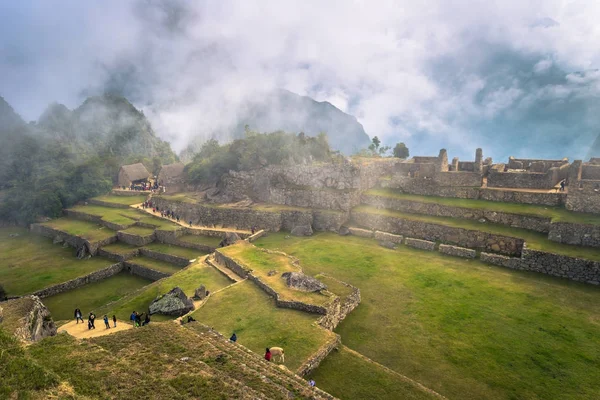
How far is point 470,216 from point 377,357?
1602 centimetres

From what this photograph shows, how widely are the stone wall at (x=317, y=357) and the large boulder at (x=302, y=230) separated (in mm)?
16307

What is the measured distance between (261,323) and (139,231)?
24.6m

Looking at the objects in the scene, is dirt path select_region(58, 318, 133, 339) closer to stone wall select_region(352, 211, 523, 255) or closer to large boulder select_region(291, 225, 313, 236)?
large boulder select_region(291, 225, 313, 236)

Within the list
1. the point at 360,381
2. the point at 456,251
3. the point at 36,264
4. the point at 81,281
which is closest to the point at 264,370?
the point at 360,381

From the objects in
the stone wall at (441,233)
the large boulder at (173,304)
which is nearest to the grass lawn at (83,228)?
the large boulder at (173,304)

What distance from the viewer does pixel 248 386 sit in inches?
324

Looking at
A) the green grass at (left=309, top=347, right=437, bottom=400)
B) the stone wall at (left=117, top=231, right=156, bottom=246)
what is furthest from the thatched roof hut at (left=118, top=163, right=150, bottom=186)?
the green grass at (left=309, top=347, right=437, bottom=400)

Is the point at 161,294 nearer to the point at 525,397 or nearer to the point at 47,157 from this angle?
the point at 525,397

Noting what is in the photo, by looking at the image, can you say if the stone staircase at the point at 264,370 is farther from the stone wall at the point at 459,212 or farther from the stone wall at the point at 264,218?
the stone wall at the point at 459,212

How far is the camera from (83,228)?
3781 cm

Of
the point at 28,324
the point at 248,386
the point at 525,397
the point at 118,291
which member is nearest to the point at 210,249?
the point at 118,291

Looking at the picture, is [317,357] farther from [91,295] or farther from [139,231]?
[139,231]

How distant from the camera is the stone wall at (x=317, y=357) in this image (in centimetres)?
1177

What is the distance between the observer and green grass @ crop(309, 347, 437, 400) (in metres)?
11.0
